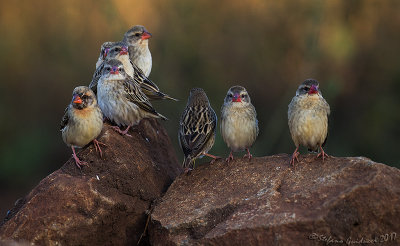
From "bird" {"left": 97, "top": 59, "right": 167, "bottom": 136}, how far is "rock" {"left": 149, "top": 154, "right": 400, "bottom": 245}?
1601 mm

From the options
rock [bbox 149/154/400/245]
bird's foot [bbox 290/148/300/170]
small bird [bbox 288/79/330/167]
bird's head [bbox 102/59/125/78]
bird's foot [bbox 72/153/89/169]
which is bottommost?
rock [bbox 149/154/400/245]

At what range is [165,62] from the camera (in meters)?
12.4

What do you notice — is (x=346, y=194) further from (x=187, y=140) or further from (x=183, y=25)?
(x=183, y=25)

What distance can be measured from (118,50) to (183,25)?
305 centimetres

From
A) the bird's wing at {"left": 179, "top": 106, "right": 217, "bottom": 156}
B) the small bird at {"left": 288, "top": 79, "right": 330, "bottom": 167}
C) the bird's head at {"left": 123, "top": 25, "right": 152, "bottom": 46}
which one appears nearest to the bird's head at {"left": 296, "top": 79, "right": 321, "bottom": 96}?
the small bird at {"left": 288, "top": 79, "right": 330, "bottom": 167}

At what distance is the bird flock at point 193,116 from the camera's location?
25.8 ft

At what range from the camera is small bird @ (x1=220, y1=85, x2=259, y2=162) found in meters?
8.36

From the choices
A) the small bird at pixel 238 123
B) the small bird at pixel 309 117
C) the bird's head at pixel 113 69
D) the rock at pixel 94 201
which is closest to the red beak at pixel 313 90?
the small bird at pixel 309 117

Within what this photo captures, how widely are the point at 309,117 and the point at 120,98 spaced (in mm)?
2566

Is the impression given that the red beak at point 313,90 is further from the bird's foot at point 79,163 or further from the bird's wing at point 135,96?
the bird's foot at point 79,163

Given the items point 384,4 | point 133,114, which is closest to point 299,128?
point 133,114

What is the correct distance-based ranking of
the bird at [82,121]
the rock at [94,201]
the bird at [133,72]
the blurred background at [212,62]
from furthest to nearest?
1. the blurred background at [212,62]
2. the bird at [133,72]
3. the bird at [82,121]
4. the rock at [94,201]

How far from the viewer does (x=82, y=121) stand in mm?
8195

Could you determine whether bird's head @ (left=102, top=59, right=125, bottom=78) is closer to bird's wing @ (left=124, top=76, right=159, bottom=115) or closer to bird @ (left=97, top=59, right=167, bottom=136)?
bird @ (left=97, top=59, right=167, bottom=136)
